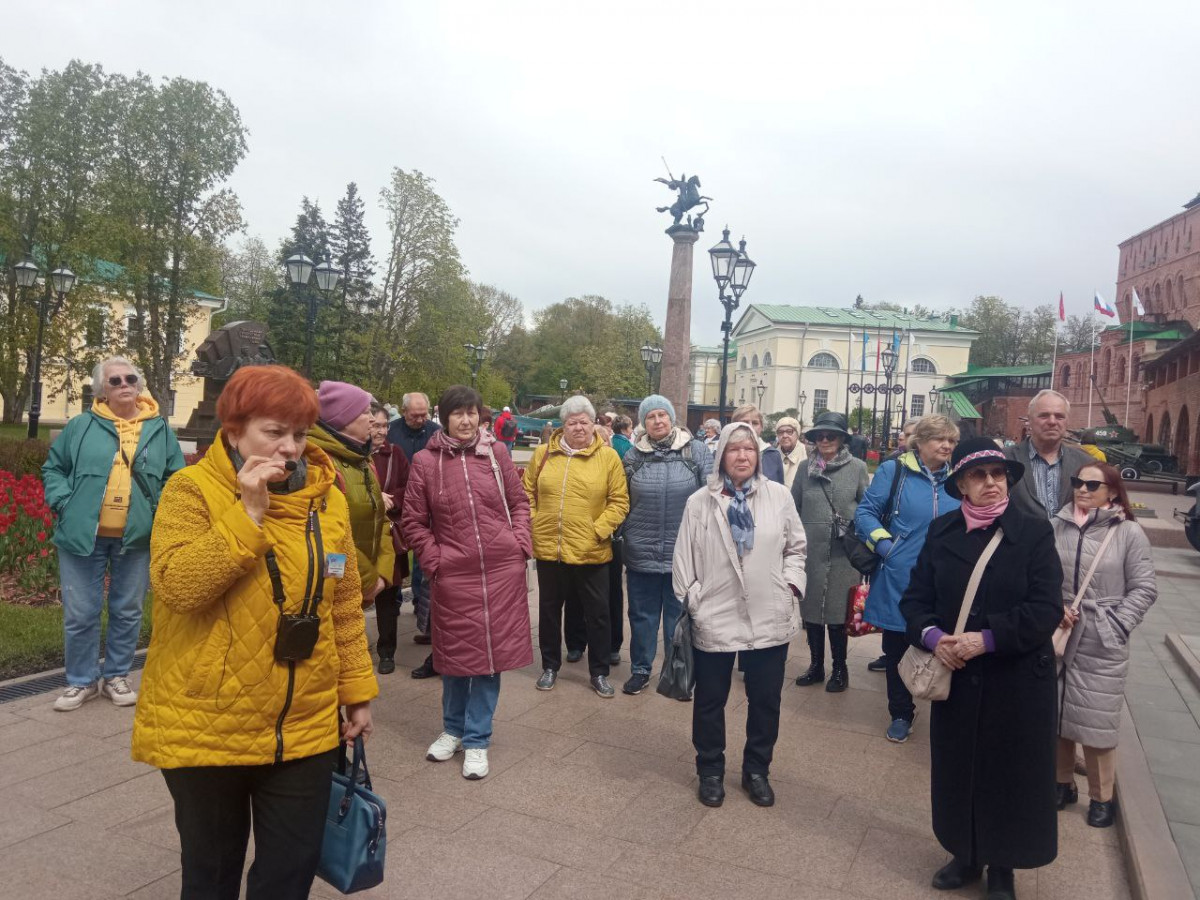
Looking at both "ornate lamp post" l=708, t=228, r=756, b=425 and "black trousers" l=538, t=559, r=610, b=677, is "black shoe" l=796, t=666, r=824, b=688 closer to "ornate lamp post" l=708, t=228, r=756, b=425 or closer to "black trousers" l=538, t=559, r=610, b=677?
"black trousers" l=538, t=559, r=610, b=677

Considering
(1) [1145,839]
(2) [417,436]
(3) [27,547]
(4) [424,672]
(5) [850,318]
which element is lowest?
(4) [424,672]

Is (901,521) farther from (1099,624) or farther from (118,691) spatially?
(118,691)

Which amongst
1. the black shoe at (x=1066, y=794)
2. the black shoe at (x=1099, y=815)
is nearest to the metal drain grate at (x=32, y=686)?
the black shoe at (x=1066, y=794)

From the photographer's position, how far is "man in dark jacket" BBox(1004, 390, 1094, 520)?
5.08 metres

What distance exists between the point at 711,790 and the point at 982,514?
1.91 m

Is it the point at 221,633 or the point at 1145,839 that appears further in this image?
the point at 1145,839

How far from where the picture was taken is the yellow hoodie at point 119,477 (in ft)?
16.8

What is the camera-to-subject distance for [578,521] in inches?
236

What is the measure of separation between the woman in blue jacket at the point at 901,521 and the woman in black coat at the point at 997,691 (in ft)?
6.12

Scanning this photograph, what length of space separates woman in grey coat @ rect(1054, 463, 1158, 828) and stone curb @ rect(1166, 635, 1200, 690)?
344 cm

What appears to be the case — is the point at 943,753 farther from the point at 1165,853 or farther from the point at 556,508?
the point at 556,508

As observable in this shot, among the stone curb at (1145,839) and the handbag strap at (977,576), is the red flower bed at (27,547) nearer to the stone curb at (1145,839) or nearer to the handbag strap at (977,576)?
the handbag strap at (977,576)

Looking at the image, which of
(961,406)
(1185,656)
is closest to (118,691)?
(1185,656)

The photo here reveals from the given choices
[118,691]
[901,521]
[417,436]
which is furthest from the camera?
[417,436]
